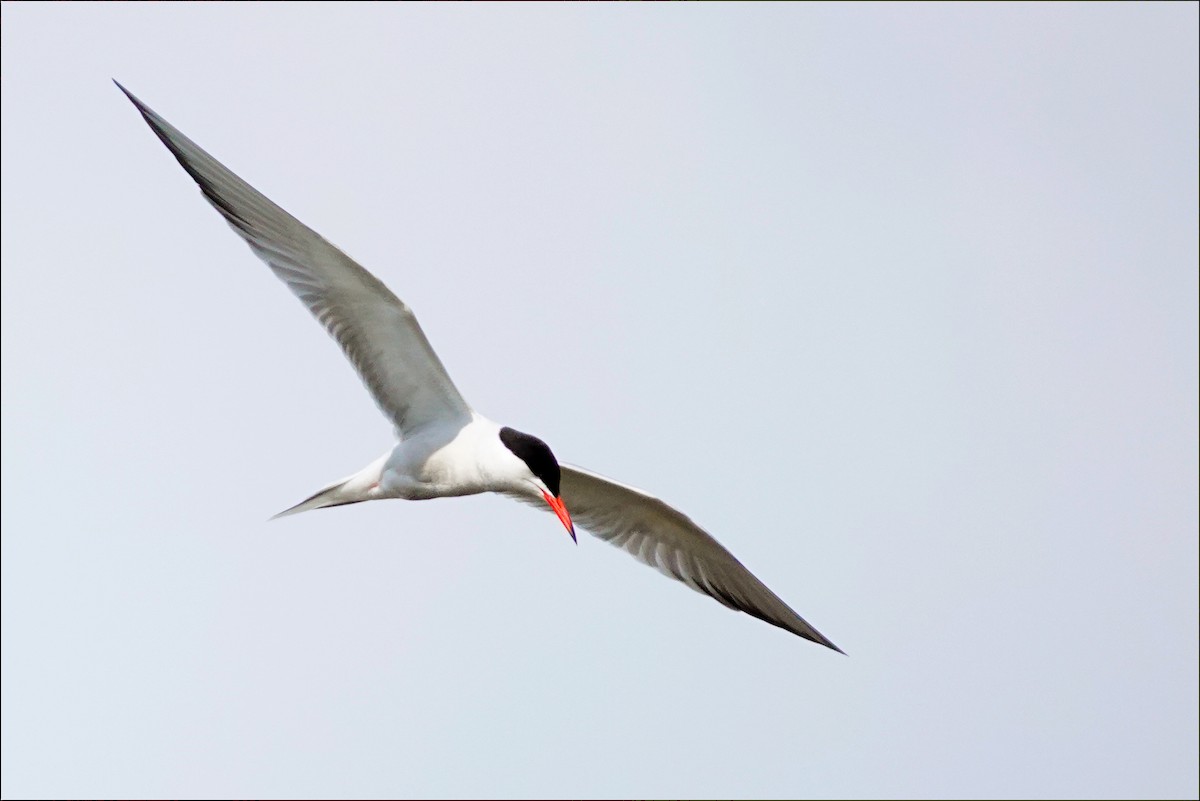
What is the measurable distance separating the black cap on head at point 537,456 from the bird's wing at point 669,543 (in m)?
1.12

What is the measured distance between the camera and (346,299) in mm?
8102

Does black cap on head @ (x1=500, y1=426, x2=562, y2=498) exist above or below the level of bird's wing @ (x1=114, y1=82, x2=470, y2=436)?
below

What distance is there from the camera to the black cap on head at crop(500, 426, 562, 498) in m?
7.81

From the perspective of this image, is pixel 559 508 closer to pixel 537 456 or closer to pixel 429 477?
pixel 537 456

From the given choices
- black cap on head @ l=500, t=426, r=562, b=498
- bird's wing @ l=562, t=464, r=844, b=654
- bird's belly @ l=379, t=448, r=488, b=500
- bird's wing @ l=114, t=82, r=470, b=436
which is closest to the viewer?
bird's wing @ l=114, t=82, r=470, b=436

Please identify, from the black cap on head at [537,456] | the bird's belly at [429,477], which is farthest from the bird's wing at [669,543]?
the black cap on head at [537,456]

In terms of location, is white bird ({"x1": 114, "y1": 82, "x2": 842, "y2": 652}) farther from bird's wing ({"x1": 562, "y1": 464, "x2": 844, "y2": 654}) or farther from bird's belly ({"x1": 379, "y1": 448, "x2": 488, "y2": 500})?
bird's wing ({"x1": 562, "y1": 464, "x2": 844, "y2": 654})

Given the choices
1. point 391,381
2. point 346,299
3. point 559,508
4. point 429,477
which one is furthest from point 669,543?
point 346,299

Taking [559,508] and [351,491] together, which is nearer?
[559,508]

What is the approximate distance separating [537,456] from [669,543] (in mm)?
2152

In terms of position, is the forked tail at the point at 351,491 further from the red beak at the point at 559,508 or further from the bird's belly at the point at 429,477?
the red beak at the point at 559,508

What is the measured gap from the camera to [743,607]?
9445mm

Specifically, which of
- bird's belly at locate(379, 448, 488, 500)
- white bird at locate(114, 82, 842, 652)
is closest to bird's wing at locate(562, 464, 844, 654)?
white bird at locate(114, 82, 842, 652)

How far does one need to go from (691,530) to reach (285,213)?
3333mm
